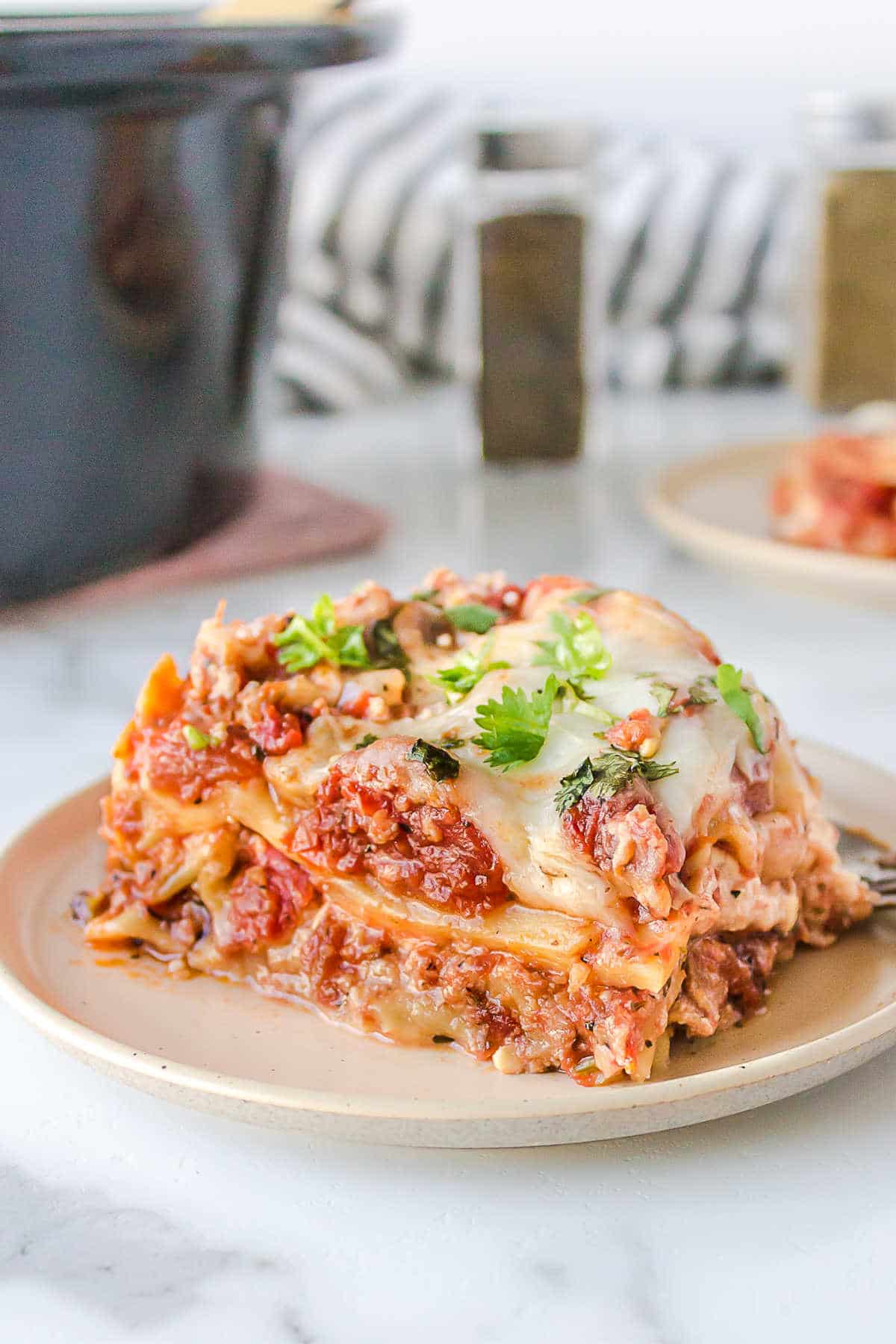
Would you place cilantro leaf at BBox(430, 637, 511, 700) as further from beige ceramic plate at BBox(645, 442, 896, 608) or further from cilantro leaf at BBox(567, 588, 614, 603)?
beige ceramic plate at BBox(645, 442, 896, 608)

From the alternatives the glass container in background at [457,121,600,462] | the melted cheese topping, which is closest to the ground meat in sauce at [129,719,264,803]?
the melted cheese topping

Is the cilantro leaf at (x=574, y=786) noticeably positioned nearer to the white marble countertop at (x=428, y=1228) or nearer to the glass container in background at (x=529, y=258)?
the white marble countertop at (x=428, y=1228)

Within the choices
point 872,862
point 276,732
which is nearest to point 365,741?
point 276,732

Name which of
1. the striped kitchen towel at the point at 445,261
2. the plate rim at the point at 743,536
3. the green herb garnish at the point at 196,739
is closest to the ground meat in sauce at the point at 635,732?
the green herb garnish at the point at 196,739

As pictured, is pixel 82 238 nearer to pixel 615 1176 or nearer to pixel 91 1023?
pixel 91 1023

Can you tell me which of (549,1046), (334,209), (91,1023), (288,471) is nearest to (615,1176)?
(549,1046)

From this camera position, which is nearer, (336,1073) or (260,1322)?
(260,1322)
